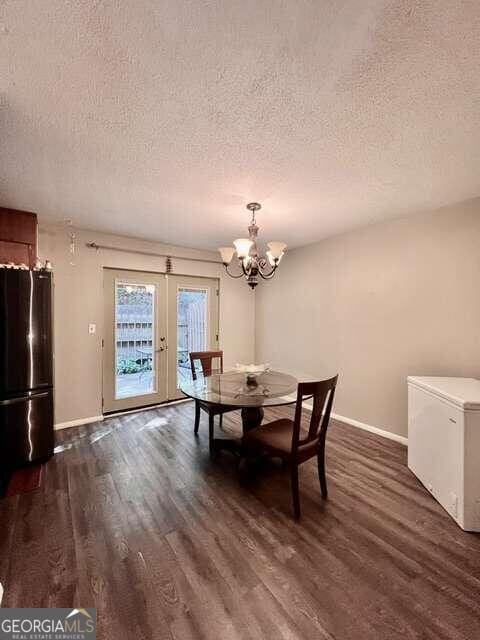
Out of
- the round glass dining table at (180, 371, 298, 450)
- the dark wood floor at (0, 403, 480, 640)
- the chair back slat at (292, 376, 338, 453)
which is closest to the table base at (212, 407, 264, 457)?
the round glass dining table at (180, 371, 298, 450)

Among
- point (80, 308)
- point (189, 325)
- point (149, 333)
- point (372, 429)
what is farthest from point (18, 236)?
point (372, 429)

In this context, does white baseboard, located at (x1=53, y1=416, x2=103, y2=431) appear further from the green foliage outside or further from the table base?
the table base

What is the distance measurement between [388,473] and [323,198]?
2.63 m

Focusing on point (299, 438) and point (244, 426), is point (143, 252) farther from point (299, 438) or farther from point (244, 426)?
point (299, 438)

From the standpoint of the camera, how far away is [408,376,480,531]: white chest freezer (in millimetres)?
1837

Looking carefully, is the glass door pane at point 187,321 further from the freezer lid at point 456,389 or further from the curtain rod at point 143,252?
the freezer lid at point 456,389

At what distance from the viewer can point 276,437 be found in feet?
7.20

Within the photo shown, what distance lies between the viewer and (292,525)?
1862 mm

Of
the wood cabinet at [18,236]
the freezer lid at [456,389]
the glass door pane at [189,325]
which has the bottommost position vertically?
the freezer lid at [456,389]

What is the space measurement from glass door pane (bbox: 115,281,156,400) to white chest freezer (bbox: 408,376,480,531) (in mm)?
3417

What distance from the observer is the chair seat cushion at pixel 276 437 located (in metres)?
2.07

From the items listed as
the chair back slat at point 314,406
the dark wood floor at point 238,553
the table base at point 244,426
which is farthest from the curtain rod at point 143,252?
the chair back slat at point 314,406

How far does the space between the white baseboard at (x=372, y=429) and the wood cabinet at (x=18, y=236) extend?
425 cm

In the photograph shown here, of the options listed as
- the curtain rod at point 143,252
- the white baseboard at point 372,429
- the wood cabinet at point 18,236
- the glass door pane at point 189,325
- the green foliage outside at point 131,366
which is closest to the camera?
the wood cabinet at point 18,236
